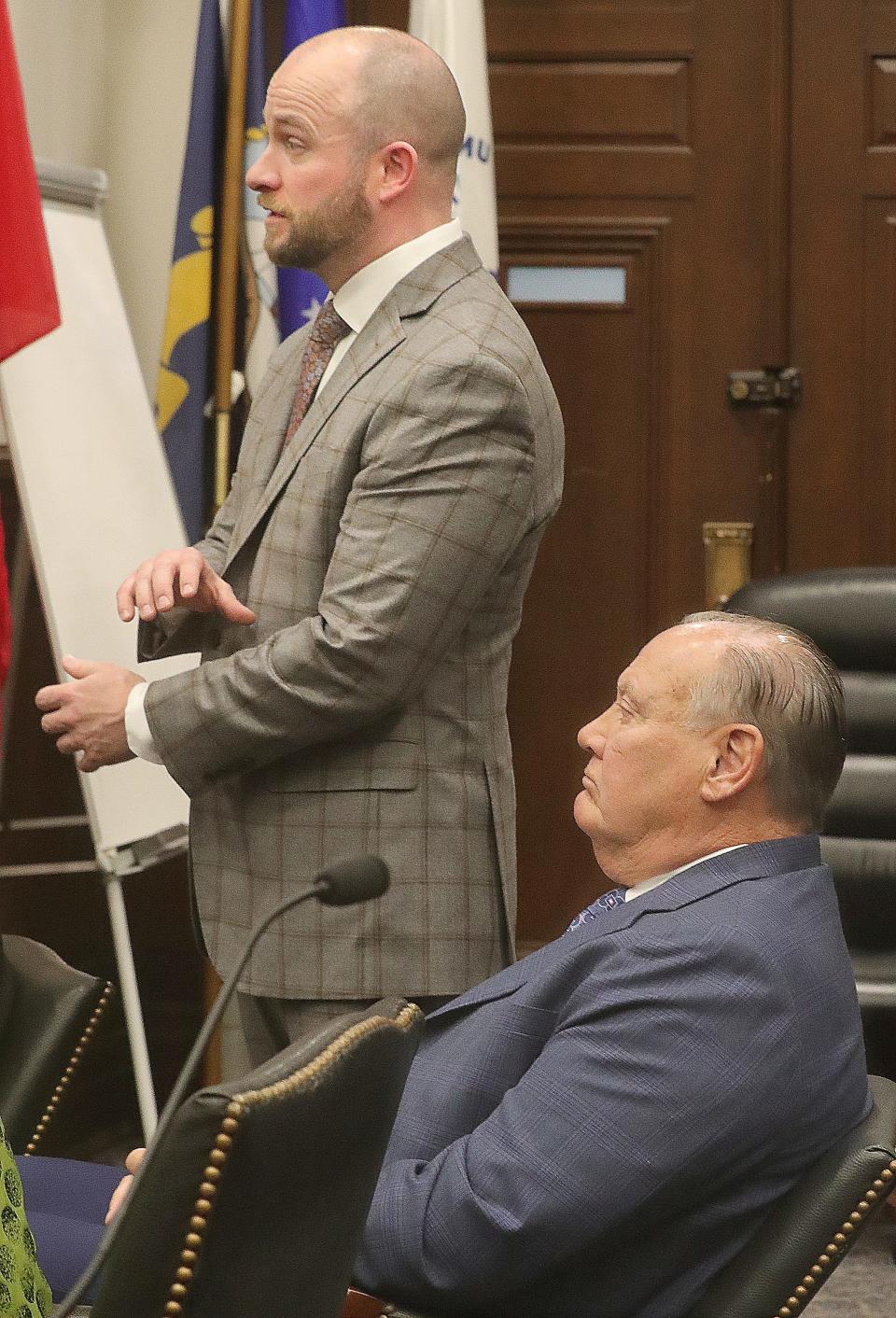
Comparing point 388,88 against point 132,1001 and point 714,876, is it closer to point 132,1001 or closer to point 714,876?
point 714,876

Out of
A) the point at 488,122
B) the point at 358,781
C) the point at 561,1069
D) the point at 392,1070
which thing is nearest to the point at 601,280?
the point at 488,122

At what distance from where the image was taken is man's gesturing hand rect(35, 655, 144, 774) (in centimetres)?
193

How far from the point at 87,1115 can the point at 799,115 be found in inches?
98.2

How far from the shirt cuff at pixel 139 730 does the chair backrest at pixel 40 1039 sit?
0.32 metres

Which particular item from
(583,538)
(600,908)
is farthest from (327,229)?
(583,538)

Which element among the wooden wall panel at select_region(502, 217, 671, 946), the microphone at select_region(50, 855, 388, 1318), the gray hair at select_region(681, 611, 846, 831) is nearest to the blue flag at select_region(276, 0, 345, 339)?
the wooden wall panel at select_region(502, 217, 671, 946)

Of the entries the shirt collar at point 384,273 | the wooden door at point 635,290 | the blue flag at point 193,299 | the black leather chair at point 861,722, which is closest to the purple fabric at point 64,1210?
the shirt collar at point 384,273

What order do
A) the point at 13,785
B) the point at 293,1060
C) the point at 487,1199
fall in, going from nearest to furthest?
the point at 293,1060 < the point at 487,1199 < the point at 13,785

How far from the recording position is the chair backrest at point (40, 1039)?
201 cm

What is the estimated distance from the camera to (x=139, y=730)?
1.90 metres

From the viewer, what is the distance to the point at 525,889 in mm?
3867

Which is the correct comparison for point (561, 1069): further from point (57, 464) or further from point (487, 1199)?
point (57, 464)

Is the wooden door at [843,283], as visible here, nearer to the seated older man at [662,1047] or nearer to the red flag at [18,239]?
the red flag at [18,239]

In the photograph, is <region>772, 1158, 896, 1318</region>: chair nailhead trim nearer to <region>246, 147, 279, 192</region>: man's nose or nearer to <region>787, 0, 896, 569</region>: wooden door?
<region>246, 147, 279, 192</region>: man's nose
